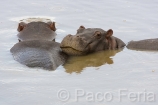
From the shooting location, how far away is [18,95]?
691 cm

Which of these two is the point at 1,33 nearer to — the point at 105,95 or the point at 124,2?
the point at 105,95

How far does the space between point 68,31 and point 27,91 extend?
14.5 feet

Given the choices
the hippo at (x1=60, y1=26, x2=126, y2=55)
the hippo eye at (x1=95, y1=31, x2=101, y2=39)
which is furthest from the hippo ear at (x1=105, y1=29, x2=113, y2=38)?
the hippo eye at (x1=95, y1=31, x2=101, y2=39)

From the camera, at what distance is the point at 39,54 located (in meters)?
8.41

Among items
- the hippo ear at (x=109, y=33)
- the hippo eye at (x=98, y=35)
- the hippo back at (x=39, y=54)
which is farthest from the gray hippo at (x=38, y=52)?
the hippo ear at (x=109, y=33)

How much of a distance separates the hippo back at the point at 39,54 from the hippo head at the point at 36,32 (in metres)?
0.75

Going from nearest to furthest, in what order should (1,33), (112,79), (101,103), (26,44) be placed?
(101,103), (112,79), (26,44), (1,33)

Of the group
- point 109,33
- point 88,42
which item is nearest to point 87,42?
point 88,42

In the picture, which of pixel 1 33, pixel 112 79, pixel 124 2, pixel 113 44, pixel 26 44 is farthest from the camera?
pixel 124 2

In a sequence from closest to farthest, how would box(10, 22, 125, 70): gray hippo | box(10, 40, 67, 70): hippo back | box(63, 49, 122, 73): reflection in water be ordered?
box(10, 40, 67, 70): hippo back
box(10, 22, 125, 70): gray hippo
box(63, 49, 122, 73): reflection in water

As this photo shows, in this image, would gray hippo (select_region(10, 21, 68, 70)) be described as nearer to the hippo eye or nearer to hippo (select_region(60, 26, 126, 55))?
hippo (select_region(60, 26, 126, 55))

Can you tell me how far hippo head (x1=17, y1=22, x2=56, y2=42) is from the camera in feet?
32.5

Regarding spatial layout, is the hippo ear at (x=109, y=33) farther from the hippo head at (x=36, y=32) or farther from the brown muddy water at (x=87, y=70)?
the hippo head at (x=36, y=32)

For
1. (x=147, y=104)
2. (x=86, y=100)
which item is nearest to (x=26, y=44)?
(x=86, y=100)
